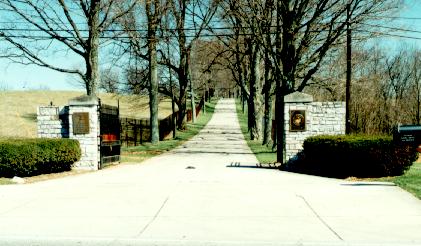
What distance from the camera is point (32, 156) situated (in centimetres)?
1327

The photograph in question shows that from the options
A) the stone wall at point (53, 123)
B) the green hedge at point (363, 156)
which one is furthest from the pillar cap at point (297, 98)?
the stone wall at point (53, 123)

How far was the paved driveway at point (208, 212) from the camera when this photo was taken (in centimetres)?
680

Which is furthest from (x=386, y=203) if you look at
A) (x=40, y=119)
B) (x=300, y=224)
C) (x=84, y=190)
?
(x=40, y=119)

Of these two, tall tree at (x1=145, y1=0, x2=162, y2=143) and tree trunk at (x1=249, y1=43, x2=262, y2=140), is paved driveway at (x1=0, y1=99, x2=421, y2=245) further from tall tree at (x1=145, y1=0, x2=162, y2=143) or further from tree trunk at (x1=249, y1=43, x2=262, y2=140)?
tree trunk at (x1=249, y1=43, x2=262, y2=140)

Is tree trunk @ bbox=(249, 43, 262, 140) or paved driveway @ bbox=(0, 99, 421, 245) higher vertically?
tree trunk @ bbox=(249, 43, 262, 140)

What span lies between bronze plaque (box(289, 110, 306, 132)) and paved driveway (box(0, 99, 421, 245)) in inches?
140

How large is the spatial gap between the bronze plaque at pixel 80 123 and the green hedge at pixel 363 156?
791 cm

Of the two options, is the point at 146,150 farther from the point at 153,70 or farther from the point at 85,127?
the point at 85,127

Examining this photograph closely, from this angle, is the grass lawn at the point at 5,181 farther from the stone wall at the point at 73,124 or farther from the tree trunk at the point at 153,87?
the tree trunk at the point at 153,87

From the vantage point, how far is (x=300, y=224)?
758 cm

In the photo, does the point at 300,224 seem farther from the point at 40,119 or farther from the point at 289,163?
the point at 40,119

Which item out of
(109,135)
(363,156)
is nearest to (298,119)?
(363,156)

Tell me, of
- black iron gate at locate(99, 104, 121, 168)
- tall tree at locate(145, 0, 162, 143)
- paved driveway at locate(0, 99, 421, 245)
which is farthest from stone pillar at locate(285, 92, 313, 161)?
tall tree at locate(145, 0, 162, 143)

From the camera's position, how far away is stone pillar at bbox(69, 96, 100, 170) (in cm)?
1598
